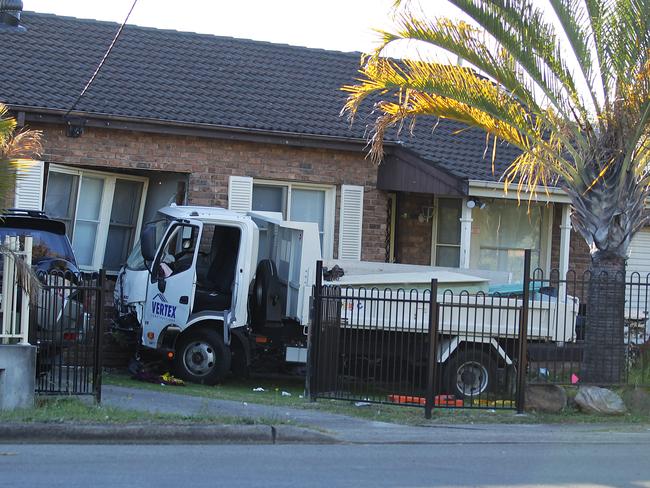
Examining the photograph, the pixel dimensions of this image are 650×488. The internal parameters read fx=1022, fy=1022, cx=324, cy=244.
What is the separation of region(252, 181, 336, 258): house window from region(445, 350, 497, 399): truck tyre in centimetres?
458

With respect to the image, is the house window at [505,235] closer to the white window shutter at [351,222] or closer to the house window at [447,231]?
the house window at [447,231]

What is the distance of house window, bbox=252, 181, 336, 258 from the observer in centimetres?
1700

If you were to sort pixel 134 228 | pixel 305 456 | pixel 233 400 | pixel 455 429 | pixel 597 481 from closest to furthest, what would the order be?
1. pixel 597 481
2. pixel 305 456
3. pixel 455 429
4. pixel 233 400
5. pixel 134 228

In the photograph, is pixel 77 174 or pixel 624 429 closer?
pixel 624 429

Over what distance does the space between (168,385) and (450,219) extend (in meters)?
6.80

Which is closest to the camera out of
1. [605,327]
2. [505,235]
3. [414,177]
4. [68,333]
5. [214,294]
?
[68,333]

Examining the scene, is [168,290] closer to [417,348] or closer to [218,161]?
[218,161]

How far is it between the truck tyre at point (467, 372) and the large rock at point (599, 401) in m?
1.17

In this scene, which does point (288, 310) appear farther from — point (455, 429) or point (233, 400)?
point (455, 429)

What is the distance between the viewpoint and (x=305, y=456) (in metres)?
9.30

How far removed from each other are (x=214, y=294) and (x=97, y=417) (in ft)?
14.7

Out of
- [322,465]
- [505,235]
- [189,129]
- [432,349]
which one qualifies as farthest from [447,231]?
[322,465]

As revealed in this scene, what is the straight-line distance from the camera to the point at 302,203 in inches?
677

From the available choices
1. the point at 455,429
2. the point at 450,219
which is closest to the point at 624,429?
the point at 455,429
